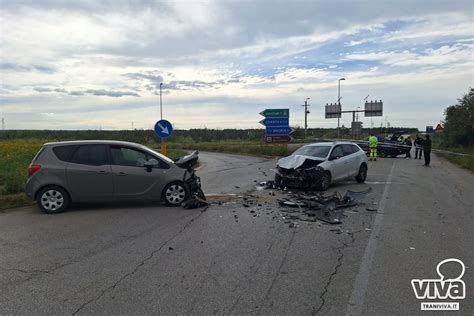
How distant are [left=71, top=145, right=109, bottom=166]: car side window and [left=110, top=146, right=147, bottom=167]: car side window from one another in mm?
197

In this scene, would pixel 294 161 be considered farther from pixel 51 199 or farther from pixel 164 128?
pixel 51 199

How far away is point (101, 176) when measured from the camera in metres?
9.29

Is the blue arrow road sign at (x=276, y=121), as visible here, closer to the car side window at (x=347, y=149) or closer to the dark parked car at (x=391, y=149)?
the dark parked car at (x=391, y=149)

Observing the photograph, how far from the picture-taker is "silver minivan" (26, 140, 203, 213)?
9.08m

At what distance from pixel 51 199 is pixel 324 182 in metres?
7.50

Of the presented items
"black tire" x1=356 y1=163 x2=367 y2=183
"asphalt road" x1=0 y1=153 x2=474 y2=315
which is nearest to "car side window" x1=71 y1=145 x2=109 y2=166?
"asphalt road" x1=0 y1=153 x2=474 y2=315

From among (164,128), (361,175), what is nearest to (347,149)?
(361,175)

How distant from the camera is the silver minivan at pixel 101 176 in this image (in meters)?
9.08

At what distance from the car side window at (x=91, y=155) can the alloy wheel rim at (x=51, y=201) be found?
0.82 metres

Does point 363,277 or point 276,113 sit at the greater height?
point 276,113

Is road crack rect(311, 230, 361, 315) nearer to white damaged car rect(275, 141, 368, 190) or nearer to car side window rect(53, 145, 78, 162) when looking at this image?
white damaged car rect(275, 141, 368, 190)

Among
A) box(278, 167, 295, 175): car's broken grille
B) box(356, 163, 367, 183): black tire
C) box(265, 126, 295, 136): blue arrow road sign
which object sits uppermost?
box(265, 126, 295, 136): blue arrow road sign

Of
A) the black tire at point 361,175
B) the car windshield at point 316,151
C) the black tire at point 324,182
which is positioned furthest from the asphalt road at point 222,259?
the black tire at point 361,175

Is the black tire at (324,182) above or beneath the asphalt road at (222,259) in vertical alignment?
above
